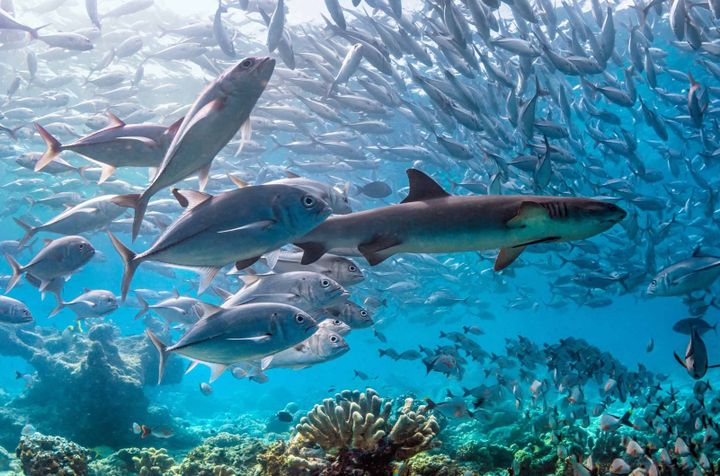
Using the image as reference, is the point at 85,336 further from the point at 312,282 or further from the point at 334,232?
the point at 334,232

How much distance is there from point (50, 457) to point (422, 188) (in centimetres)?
671

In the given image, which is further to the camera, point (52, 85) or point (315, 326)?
point (52, 85)

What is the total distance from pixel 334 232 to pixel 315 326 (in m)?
1.32

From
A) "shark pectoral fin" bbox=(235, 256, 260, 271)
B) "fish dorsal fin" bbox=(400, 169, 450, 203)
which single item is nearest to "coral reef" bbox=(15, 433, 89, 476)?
"shark pectoral fin" bbox=(235, 256, 260, 271)

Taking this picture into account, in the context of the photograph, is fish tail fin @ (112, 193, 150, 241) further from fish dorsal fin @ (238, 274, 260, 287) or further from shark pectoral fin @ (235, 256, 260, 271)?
fish dorsal fin @ (238, 274, 260, 287)

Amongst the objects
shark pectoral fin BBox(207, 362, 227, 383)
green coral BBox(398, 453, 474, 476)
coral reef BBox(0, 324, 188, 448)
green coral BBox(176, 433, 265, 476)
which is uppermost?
shark pectoral fin BBox(207, 362, 227, 383)

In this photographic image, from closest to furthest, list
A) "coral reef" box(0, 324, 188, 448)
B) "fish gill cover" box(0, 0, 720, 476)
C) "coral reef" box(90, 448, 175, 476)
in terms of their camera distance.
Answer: "fish gill cover" box(0, 0, 720, 476) → "coral reef" box(90, 448, 175, 476) → "coral reef" box(0, 324, 188, 448)

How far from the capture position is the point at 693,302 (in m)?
11.4

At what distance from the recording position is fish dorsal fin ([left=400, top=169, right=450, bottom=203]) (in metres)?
3.11

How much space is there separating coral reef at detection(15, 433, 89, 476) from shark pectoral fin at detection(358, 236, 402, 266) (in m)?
6.18

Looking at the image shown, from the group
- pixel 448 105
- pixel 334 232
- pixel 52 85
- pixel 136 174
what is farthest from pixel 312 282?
pixel 136 174

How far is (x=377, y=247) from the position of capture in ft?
9.77

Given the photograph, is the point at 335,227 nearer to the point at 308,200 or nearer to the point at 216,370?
the point at 308,200

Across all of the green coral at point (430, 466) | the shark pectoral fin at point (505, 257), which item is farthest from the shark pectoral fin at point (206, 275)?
the green coral at point (430, 466)
